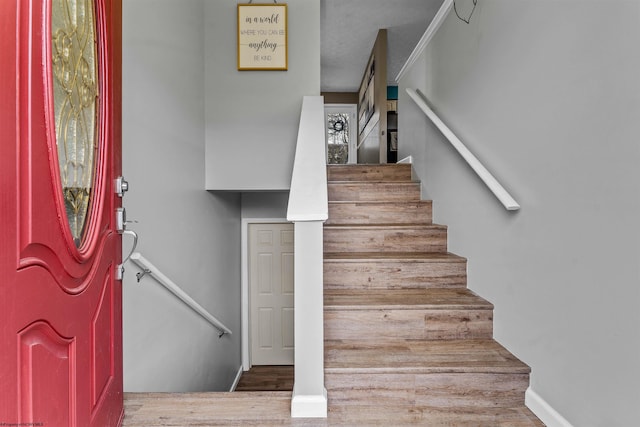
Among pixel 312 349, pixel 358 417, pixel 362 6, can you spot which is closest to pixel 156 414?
pixel 312 349

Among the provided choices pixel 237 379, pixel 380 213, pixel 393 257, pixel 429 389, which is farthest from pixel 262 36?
pixel 237 379

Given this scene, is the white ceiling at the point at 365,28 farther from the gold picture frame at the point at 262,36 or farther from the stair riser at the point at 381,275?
the stair riser at the point at 381,275

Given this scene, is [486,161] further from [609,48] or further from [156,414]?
[156,414]

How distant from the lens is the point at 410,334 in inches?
68.5

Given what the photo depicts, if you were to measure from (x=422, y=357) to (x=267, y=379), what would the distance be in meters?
2.91

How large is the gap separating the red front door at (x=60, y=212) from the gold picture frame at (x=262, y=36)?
177 cm

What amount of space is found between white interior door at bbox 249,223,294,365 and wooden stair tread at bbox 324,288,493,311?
225 centimetres

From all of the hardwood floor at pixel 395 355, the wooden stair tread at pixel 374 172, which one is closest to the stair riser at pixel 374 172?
the wooden stair tread at pixel 374 172

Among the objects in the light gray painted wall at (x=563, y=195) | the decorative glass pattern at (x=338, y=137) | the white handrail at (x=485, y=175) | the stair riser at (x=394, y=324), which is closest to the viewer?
the light gray painted wall at (x=563, y=195)

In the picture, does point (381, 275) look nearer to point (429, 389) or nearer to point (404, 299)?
point (404, 299)

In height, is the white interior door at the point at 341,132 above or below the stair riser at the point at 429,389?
above

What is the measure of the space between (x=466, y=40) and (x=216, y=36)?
6.42ft

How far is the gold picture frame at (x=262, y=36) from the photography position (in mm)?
2879

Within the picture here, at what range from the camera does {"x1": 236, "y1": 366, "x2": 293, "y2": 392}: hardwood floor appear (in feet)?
12.6
